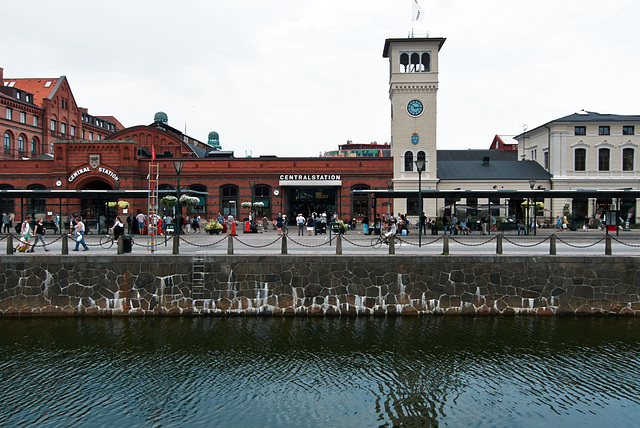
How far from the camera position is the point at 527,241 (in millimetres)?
22375

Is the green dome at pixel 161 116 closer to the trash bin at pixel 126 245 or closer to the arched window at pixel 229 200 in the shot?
the arched window at pixel 229 200

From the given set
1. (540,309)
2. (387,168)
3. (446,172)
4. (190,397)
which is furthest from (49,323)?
(446,172)

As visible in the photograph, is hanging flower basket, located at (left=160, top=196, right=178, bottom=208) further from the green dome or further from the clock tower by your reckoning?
the green dome

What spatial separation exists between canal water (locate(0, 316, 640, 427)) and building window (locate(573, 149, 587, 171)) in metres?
30.8

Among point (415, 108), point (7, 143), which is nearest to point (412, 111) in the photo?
point (415, 108)

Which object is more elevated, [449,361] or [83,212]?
[83,212]

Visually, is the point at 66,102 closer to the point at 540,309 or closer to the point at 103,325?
the point at 103,325

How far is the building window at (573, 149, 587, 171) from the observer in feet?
136

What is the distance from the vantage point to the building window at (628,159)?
4153 centimetres

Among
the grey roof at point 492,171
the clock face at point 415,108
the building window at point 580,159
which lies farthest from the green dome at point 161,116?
the building window at point 580,159

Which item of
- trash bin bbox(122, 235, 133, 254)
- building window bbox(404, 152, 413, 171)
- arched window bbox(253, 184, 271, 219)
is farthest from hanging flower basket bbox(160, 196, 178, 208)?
building window bbox(404, 152, 413, 171)

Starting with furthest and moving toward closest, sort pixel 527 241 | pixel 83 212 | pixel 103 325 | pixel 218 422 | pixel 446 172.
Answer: pixel 446 172 < pixel 83 212 < pixel 527 241 < pixel 103 325 < pixel 218 422

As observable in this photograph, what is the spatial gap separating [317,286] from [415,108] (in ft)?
92.2

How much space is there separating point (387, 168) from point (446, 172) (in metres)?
6.93
